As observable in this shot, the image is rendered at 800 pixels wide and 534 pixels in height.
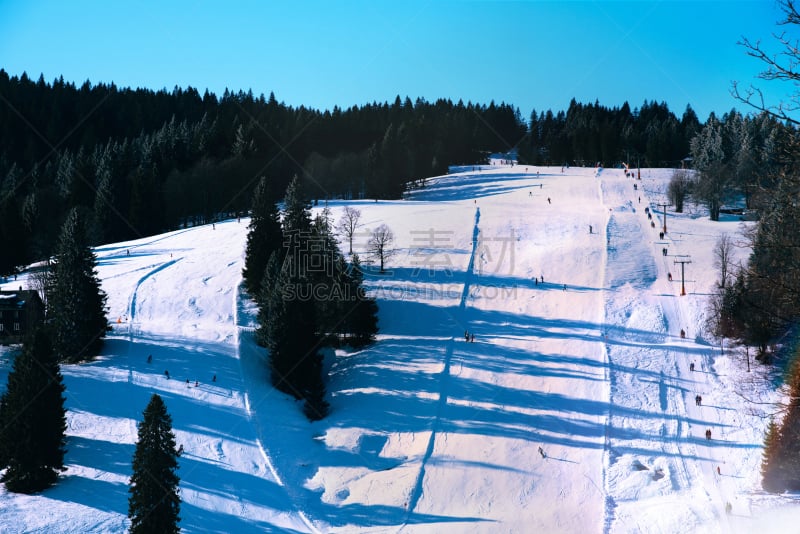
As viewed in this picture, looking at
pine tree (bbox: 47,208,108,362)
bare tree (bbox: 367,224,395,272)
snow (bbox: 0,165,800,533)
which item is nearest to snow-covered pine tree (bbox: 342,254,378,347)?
snow (bbox: 0,165,800,533)

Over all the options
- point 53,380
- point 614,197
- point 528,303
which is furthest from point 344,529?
point 614,197

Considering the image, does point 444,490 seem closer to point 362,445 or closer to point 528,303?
point 362,445

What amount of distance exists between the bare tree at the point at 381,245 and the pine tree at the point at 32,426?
2911 cm

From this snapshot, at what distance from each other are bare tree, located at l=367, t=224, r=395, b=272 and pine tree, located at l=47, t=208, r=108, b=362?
879 inches

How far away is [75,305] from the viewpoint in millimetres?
40406

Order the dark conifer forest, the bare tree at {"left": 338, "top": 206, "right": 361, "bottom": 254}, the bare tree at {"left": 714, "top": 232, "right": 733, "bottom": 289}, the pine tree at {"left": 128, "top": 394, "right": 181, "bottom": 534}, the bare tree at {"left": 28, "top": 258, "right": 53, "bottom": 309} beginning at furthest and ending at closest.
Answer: the dark conifer forest, the bare tree at {"left": 338, "top": 206, "right": 361, "bottom": 254}, the bare tree at {"left": 714, "top": 232, "right": 733, "bottom": 289}, the bare tree at {"left": 28, "top": 258, "right": 53, "bottom": 309}, the pine tree at {"left": 128, "top": 394, "right": 181, "bottom": 534}

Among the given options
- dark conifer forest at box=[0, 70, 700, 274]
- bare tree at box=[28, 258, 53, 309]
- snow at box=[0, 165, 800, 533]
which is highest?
dark conifer forest at box=[0, 70, 700, 274]

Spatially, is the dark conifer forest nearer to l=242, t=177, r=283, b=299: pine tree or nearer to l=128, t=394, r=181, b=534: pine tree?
l=242, t=177, r=283, b=299: pine tree

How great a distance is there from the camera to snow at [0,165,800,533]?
2934 cm

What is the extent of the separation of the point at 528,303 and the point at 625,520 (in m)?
22.4

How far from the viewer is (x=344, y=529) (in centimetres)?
2939

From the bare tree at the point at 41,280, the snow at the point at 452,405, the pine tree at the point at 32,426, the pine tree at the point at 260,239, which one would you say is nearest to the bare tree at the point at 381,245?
the snow at the point at 452,405

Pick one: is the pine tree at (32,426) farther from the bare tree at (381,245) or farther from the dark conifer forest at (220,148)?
the dark conifer forest at (220,148)

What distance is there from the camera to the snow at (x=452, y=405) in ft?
96.3
